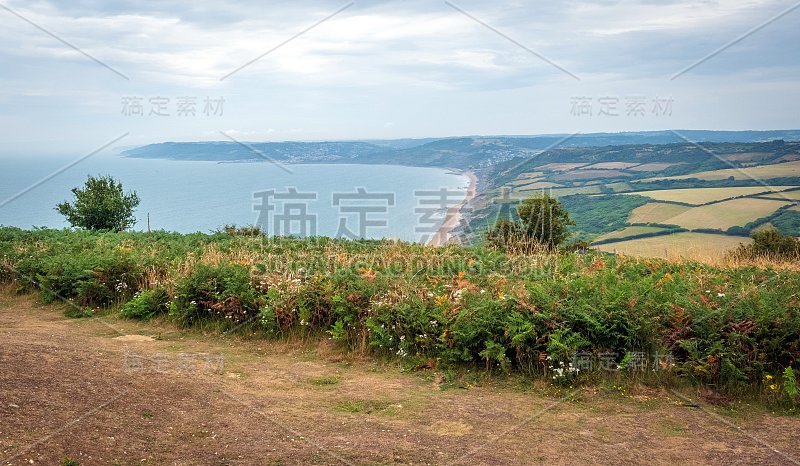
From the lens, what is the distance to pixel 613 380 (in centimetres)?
686

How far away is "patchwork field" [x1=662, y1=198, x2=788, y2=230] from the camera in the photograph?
4616 centimetres

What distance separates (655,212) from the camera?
54000mm

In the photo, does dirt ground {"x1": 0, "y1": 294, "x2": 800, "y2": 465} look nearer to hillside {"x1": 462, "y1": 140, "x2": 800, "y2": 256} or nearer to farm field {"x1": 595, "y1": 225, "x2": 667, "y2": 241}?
hillside {"x1": 462, "y1": 140, "x2": 800, "y2": 256}

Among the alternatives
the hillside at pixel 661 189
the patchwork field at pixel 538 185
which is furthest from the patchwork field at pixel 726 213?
the patchwork field at pixel 538 185

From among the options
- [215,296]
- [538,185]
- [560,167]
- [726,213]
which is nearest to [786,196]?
[726,213]

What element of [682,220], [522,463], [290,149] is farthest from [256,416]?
[290,149]

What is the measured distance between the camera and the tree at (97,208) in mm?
31422

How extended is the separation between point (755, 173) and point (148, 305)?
6881cm

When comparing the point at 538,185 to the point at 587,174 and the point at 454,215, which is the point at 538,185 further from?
the point at 454,215

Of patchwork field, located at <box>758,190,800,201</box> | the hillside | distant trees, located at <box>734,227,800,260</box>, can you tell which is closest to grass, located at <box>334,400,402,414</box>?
distant trees, located at <box>734,227,800,260</box>

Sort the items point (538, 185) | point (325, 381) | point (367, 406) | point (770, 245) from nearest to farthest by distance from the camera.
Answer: point (367, 406)
point (325, 381)
point (770, 245)
point (538, 185)

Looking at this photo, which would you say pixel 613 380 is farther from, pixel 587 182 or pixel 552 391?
pixel 587 182

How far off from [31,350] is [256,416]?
278 cm

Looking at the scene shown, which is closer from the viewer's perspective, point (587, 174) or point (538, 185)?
point (538, 185)
